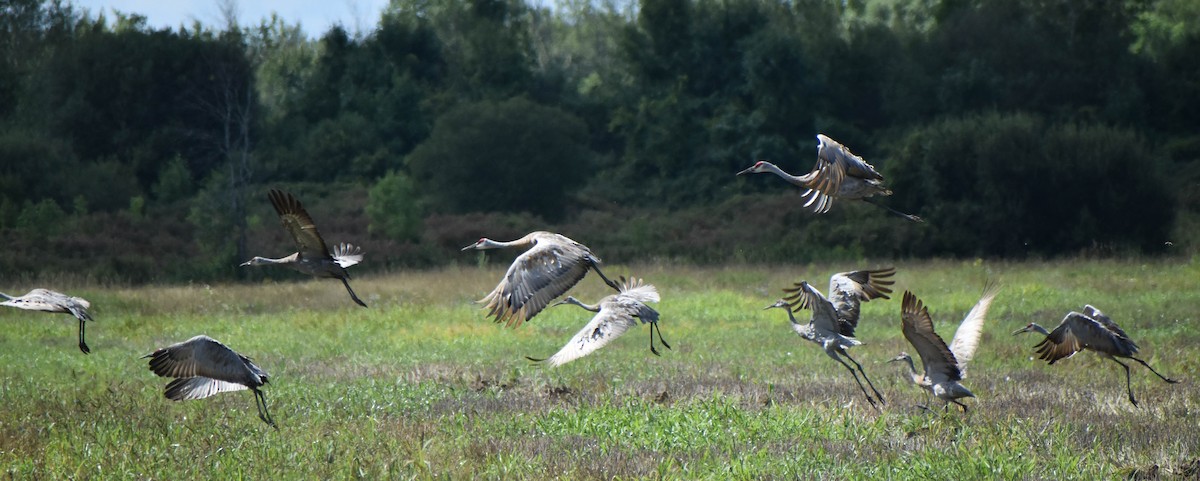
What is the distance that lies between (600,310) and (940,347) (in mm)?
2673

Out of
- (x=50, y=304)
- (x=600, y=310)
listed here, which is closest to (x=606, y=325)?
(x=600, y=310)

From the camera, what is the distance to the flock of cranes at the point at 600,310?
876cm

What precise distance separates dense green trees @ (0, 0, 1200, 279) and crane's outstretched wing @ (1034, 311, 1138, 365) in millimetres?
26615

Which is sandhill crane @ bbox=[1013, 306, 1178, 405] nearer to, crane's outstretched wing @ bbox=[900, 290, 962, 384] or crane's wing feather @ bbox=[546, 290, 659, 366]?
crane's outstretched wing @ bbox=[900, 290, 962, 384]

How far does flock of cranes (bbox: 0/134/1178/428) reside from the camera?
8.76m

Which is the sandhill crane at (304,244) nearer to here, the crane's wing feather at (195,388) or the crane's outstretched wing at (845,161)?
the crane's wing feather at (195,388)

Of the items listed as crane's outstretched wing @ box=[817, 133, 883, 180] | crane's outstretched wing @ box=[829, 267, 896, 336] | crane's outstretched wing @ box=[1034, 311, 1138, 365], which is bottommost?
crane's outstretched wing @ box=[1034, 311, 1138, 365]

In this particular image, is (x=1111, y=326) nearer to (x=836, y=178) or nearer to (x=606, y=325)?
(x=836, y=178)

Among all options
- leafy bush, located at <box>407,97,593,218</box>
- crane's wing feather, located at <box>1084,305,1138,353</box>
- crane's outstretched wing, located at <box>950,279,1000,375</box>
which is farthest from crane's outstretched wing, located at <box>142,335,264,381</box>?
leafy bush, located at <box>407,97,593,218</box>

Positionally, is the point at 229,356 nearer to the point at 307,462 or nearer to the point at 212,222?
the point at 307,462

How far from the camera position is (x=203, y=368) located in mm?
8781

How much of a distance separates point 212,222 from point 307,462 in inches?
1224

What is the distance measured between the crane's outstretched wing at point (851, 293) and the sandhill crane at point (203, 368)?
15.2 ft

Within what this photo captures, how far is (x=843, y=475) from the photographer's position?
7816 millimetres
